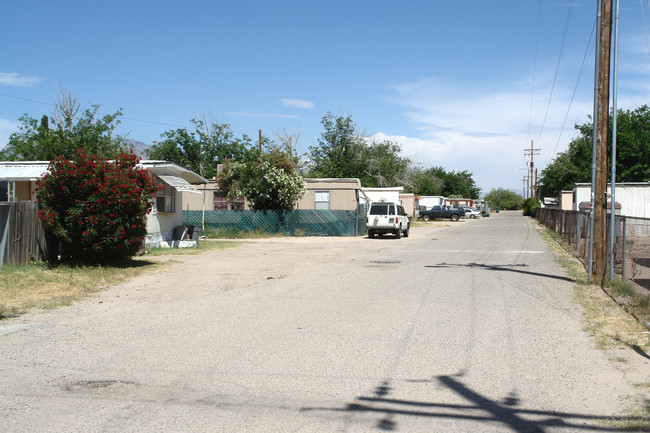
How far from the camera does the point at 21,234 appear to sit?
13.6m

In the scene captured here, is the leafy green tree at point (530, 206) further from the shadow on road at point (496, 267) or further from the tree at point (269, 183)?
the shadow on road at point (496, 267)

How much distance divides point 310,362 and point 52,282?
773 cm

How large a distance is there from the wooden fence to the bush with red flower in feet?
1.09

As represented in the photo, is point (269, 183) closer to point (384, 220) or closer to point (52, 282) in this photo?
point (384, 220)

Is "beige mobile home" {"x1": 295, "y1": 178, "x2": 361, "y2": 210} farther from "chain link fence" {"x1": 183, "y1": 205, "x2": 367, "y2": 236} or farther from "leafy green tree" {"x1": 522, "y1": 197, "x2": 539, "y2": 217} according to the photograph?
"leafy green tree" {"x1": 522, "y1": 197, "x2": 539, "y2": 217}

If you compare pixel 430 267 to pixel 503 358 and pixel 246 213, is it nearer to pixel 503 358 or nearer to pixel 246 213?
pixel 503 358

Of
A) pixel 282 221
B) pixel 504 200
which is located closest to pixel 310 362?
pixel 282 221

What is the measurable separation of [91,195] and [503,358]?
11.0 metres

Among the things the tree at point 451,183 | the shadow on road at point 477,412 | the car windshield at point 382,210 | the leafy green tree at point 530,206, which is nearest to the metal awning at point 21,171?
the car windshield at point 382,210

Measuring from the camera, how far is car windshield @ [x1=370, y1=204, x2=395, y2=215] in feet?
93.5

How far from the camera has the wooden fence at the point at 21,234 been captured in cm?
1335

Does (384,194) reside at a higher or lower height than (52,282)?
higher

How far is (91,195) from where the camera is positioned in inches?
536

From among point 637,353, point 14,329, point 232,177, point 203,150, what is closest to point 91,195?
point 14,329
